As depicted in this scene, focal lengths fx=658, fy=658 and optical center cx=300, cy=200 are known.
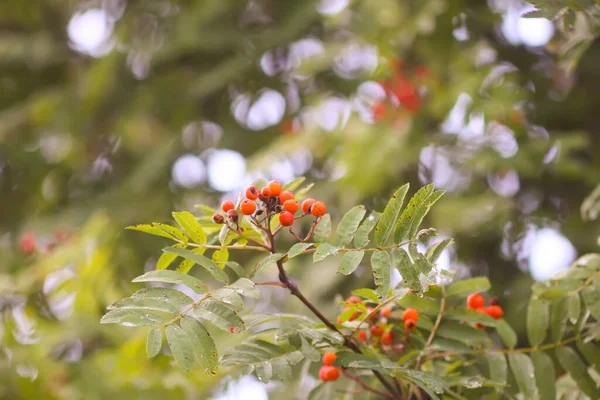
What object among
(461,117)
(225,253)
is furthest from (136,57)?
(225,253)

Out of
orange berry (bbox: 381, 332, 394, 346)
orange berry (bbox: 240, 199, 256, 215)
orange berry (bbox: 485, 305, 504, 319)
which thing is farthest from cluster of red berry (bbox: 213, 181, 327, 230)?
orange berry (bbox: 485, 305, 504, 319)

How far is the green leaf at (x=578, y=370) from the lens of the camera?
85 centimetres

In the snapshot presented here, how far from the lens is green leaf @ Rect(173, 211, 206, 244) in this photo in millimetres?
778

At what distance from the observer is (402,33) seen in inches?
89.2

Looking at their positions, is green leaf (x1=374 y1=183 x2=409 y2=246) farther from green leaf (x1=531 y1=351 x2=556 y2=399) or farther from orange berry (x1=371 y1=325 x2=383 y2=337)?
green leaf (x1=531 y1=351 x2=556 y2=399)

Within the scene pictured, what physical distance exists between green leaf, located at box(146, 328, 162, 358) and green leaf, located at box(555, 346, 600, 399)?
0.53 m

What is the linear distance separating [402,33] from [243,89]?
1124 mm

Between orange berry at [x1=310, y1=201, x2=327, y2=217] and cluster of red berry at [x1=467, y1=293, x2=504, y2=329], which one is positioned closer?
orange berry at [x1=310, y1=201, x2=327, y2=217]

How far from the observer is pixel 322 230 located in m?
0.79

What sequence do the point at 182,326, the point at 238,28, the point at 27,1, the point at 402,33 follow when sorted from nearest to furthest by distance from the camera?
the point at 182,326, the point at 402,33, the point at 238,28, the point at 27,1

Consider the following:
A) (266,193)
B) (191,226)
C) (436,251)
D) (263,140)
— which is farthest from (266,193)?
(263,140)

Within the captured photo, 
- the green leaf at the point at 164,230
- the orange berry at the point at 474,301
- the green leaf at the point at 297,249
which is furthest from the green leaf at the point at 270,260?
the orange berry at the point at 474,301

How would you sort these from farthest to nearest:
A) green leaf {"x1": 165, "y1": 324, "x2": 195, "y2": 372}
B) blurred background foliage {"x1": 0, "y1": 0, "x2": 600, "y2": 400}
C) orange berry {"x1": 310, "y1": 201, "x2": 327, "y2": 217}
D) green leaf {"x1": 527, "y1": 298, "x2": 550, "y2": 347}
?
1. blurred background foliage {"x1": 0, "y1": 0, "x2": 600, "y2": 400}
2. green leaf {"x1": 527, "y1": 298, "x2": 550, "y2": 347}
3. orange berry {"x1": 310, "y1": 201, "x2": 327, "y2": 217}
4. green leaf {"x1": 165, "y1": 324, "x2": 195, "y2": 372}

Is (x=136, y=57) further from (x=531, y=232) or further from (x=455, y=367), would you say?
(x=455, y=367)
